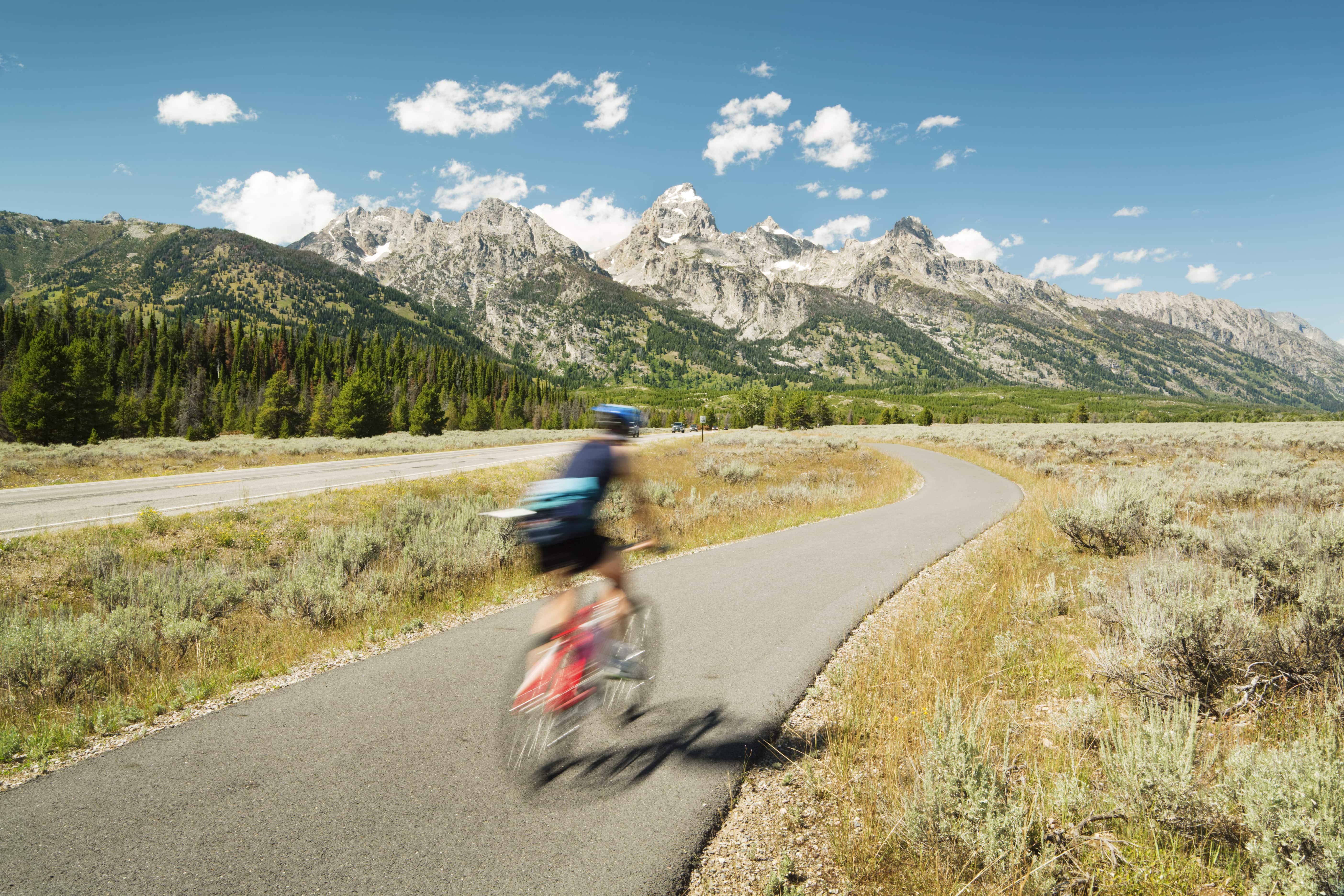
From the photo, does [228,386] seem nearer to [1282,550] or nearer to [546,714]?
[546,714]

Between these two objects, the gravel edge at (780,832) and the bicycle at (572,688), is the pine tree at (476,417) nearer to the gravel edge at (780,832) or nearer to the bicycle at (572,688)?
the bicycle at (572,688)

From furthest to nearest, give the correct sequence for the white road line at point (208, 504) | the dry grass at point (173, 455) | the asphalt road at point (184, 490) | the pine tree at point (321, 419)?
the pine tree at point (321, 419)
the dry grass at point (173, 455)
the asphalt road at point (184, 490)
the white road line at point (208, 504)

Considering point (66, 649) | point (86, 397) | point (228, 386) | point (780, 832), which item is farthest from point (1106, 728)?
point (228, 386)

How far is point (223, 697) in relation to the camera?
15.7ft

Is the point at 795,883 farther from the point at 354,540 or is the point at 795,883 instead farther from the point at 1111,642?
the point at 354,540

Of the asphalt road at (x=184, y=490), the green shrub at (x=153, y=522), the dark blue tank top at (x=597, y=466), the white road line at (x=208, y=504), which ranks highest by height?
the dark blue tank top at (x=597, y=466)

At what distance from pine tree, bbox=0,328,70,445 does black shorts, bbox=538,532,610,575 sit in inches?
2050

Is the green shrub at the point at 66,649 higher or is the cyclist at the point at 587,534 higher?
the cyclist at the point at 587,534

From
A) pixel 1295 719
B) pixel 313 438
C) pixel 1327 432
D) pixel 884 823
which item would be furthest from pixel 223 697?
pixel 1327 432

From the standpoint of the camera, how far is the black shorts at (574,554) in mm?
4824

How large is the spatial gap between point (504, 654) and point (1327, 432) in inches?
2152

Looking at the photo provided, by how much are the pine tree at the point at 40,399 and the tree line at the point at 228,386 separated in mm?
69

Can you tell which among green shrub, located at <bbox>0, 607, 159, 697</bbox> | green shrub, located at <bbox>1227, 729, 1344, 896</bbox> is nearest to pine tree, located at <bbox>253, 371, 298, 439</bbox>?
green shrub, located at <bbox>0, 607, 159, 697</bbox>

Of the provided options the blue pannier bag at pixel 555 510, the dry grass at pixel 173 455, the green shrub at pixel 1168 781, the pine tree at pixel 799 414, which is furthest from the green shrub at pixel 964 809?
the pine tree at pixel 799 414
